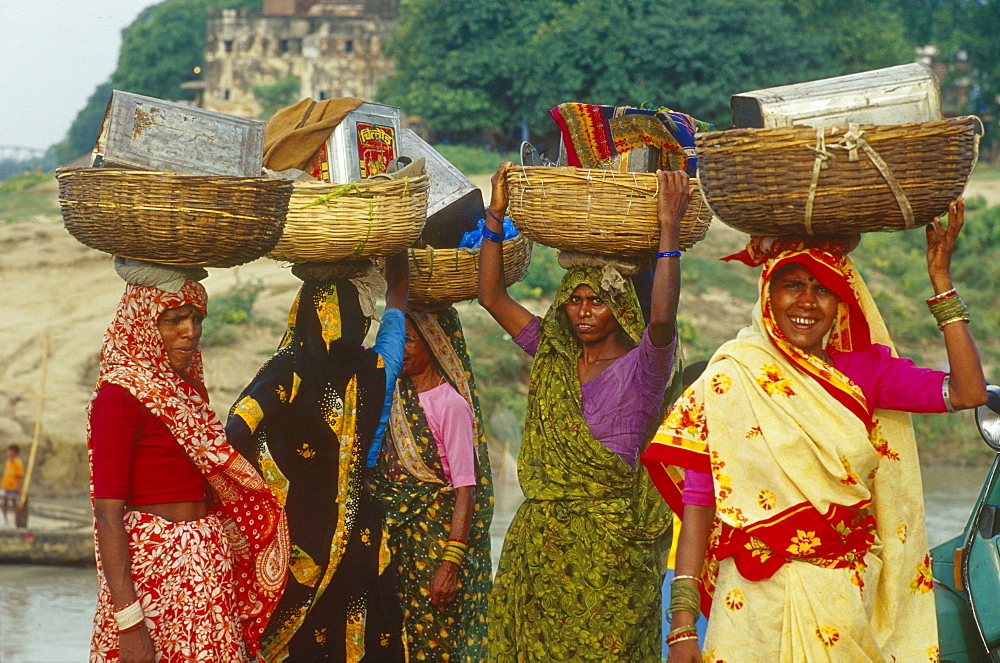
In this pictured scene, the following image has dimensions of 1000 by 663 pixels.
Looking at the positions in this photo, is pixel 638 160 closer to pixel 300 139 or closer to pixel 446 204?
pixel 446 204

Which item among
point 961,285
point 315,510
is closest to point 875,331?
point 315,510

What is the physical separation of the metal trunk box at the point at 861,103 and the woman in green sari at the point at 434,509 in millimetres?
2075

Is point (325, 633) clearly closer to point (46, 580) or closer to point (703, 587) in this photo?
point (703, 587)

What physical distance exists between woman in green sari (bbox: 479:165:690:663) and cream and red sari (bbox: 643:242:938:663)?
0.73 metres

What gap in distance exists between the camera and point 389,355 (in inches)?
182

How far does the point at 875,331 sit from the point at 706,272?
63.2 feet

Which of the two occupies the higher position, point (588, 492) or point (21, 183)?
point (21, 183)

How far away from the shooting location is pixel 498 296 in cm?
463

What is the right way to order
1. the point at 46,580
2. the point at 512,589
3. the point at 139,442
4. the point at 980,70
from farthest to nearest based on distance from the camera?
the point at 980,70 < the point at 46,580 < the point at 512,589 < the point at 139,442

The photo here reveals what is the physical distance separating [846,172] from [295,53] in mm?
36950

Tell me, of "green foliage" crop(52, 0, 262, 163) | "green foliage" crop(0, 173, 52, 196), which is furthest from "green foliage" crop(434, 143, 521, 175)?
"green foliage" crop(52, 0, 262, 163)

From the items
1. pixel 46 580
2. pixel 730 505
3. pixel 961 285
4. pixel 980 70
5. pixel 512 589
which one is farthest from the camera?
pixel 980 70

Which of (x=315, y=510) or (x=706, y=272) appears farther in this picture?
(x=706, y=272)

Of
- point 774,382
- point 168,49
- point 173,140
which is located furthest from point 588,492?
point 168,49
